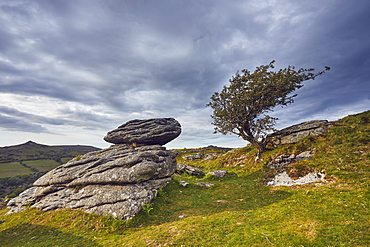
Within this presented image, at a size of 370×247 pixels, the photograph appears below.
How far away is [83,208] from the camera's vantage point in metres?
17.8

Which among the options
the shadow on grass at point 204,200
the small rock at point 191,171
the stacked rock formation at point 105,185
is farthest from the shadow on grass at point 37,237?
the small rock at point 191,171

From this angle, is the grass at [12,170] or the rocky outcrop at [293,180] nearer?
the rocky outcrop at [293,180]

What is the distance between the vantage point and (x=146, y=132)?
34.5 m

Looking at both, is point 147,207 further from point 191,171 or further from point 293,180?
point 293,180

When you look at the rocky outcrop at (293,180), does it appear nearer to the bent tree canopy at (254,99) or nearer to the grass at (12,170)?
the bent tree canopy at (254,99)

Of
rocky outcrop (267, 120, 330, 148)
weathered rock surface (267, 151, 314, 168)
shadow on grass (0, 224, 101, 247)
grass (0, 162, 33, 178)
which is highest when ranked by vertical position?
rocky outcrop (267, 120, 330, 148)

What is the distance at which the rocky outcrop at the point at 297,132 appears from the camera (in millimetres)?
33625

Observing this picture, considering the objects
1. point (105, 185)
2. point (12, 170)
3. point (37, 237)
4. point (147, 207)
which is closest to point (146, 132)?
point (105, 185)

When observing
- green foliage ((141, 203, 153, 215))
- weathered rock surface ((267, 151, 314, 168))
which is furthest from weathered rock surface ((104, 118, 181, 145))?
weathered rock surface ((267, 151, 314, 168))

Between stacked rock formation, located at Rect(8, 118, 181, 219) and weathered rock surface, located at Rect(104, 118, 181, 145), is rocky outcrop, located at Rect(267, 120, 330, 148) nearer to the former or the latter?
weathered rock surface, located at Rect(104, 118, 181, 145)

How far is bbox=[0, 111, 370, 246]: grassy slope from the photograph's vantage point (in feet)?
33.2

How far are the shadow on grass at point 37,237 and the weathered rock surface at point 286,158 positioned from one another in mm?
29949

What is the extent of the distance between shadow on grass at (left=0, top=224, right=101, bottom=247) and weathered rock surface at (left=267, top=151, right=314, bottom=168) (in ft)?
98.3

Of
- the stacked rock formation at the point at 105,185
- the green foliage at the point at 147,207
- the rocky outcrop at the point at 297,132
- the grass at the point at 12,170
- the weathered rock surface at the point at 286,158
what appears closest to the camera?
the green foliage at the point at 147,207
